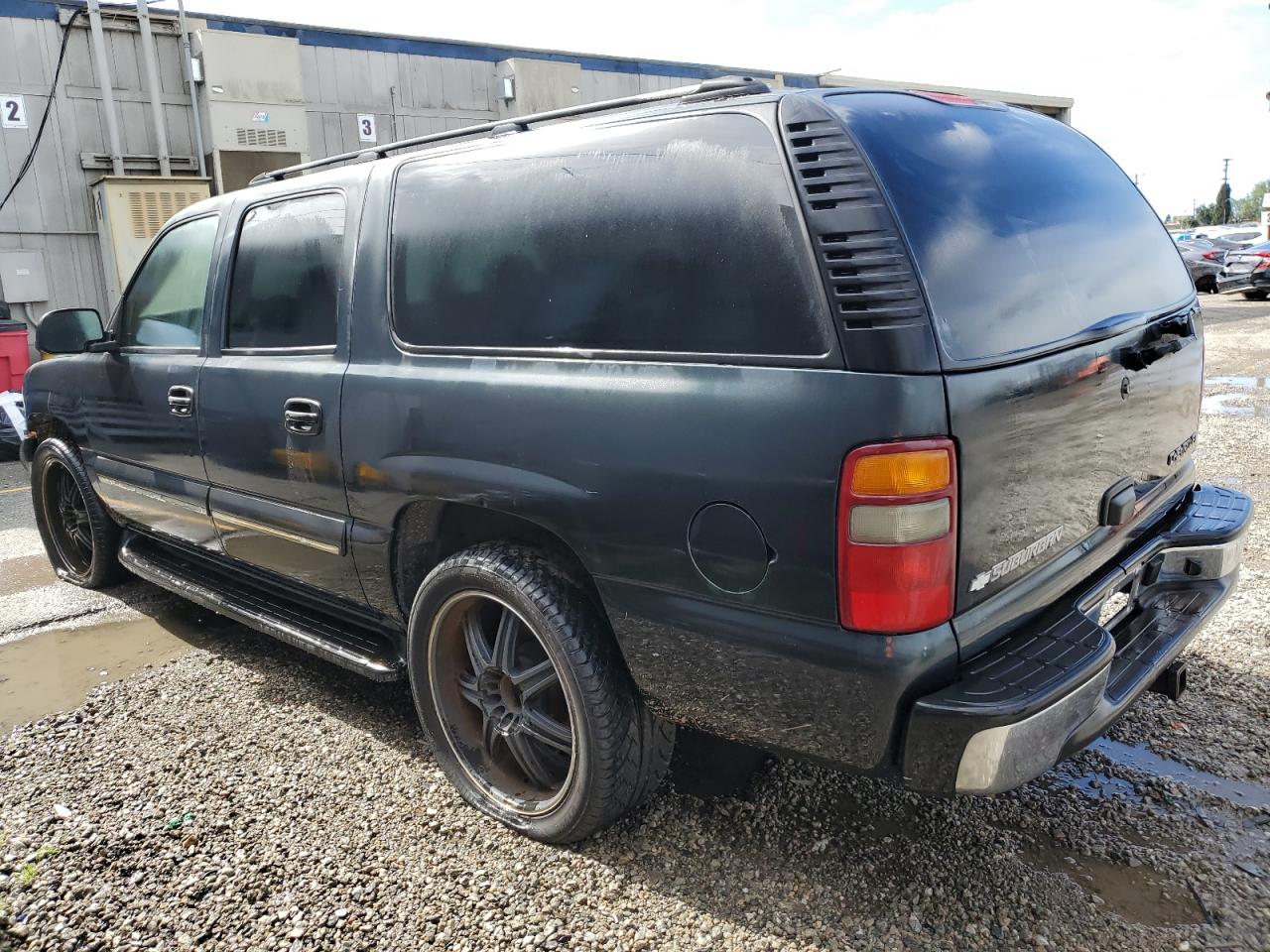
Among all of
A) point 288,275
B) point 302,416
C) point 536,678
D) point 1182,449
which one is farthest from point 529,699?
point 1182,449

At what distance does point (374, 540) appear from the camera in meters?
2.82

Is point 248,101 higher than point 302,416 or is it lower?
higher

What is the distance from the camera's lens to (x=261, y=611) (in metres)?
3.42

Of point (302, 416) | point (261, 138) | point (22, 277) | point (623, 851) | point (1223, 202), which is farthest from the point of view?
point (1223, 202)

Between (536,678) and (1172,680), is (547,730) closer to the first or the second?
(536,678)

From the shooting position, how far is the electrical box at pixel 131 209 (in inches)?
465

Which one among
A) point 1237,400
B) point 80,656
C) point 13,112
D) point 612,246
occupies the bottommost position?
point 80,656

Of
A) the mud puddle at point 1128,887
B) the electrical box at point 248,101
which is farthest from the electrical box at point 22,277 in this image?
the mud puddle at point 1128,887

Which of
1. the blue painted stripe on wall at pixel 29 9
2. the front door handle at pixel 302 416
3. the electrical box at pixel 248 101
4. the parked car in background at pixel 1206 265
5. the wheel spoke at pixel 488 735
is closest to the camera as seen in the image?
the wheel spoke at pixel 488 735

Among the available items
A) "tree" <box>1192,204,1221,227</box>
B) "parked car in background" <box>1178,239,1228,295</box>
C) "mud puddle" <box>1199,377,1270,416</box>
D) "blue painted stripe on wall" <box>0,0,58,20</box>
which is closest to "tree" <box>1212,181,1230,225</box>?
"tree" <box>1192,204,1221,227</box>

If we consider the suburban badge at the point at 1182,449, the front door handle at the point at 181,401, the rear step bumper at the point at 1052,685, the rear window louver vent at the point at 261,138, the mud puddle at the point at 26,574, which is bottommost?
the mud puddle at the point at 26,574

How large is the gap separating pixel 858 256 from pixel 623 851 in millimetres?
1663

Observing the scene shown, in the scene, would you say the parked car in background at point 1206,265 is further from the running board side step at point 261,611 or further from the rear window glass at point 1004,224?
the running board side step at point 261,611

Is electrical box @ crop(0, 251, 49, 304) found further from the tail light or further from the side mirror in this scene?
the tail light
